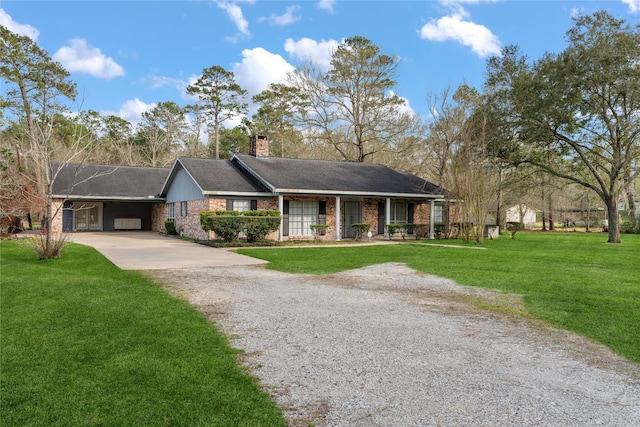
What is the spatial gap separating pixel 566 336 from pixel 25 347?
584 cm

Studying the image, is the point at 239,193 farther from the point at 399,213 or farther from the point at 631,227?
the point at 631,227

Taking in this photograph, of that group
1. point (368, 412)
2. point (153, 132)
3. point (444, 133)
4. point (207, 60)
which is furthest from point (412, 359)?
point (153, 132)

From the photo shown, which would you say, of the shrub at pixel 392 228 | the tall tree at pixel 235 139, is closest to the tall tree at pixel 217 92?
the tall tree at pixel 235 139

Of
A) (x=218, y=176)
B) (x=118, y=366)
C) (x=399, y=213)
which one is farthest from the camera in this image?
(x=399, y=213)

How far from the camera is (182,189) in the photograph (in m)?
21.8

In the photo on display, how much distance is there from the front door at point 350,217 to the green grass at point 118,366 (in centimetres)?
1465

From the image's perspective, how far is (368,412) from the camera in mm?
3141

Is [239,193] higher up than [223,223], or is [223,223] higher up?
[239,193]

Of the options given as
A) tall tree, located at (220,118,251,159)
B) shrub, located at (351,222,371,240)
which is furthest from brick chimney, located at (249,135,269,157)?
tall tree, located at (220,118,251,159)

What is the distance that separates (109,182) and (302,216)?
13063mm


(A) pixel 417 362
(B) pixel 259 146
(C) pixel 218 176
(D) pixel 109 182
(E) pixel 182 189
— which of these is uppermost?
(B) pixel 259 146

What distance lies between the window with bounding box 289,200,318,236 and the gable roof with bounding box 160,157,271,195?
150cm

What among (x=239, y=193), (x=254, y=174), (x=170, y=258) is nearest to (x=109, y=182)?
(x=254, y=174)

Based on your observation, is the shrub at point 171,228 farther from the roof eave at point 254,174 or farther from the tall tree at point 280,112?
the tall tree at point 280,112
